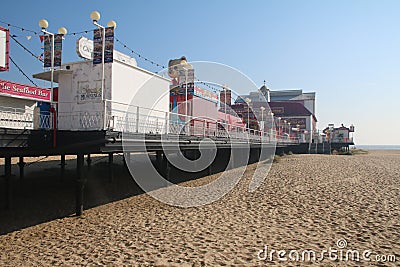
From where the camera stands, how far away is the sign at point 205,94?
60.0 feet

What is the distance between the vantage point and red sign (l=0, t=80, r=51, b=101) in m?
14.9

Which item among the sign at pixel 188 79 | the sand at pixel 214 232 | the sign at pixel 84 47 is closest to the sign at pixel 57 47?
the sign at pixel 84 47

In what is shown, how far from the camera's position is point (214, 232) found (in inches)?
300

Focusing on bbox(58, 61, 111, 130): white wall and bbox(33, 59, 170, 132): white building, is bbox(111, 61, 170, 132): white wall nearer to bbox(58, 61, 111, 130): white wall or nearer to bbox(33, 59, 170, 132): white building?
bbox(33, 59, 170, 132): white building

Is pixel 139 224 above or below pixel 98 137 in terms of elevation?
below

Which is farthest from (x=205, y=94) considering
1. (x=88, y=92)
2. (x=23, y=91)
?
(x=23, y=91)

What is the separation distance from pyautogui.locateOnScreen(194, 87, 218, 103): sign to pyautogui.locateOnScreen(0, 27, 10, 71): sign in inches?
370

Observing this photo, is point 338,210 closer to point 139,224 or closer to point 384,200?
point 384,200

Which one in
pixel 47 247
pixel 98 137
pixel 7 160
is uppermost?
pixel 98 137

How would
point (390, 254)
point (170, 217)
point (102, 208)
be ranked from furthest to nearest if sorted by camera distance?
point (102, 208)
point (170, 217)
point (390, 254)

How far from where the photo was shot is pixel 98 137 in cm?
763

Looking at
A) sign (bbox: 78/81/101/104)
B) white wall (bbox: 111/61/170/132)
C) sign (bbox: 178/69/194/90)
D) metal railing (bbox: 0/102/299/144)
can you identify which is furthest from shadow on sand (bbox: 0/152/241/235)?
sign (bbox: 178/69/194/90)

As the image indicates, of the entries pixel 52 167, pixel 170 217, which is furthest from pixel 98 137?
pixel 52 167

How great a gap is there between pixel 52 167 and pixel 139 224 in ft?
37.0
